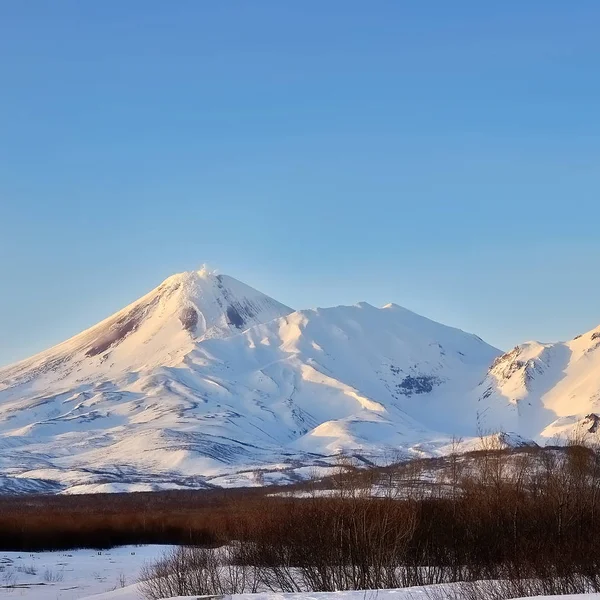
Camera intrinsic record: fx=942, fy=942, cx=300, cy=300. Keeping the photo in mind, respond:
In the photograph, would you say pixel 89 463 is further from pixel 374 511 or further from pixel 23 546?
pixel 374 511

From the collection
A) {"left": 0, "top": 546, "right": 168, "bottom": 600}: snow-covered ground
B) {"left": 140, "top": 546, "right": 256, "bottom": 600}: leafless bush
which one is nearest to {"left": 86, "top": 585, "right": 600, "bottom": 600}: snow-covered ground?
{"left": 140, "top": 546, "right": 256, "bottom": 600}: leafless bush

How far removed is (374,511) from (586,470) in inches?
307

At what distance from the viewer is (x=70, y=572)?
162 ft

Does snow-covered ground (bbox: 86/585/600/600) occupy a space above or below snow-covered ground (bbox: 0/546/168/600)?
above

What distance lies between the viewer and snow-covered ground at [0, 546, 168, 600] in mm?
41938

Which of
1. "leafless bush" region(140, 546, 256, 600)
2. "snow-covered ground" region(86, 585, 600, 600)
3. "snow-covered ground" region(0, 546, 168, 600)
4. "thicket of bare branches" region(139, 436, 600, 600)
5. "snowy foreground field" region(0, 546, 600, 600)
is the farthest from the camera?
"snow-covered ground" region(0, 546, 168, 600)

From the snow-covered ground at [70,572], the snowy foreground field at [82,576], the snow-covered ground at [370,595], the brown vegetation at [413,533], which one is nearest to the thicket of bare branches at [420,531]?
the brown vegetation at [413,533]

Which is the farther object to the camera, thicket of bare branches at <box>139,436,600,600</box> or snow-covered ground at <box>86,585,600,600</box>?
thicket of bare branches at <box>139,436,600,600</box>

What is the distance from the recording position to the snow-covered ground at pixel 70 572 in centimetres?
4194

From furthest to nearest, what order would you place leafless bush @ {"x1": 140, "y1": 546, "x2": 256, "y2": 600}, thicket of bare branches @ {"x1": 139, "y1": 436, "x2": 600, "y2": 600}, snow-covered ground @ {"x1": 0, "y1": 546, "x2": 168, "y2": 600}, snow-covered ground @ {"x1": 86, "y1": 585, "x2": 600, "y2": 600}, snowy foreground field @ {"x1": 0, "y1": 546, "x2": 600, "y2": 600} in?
1. snow-covered ground @ {"x1": 0, "y1": 546, "x2": 168, "y2": 600}
2. snowy foreground field @ {"x1": 0, "y1": 546, "x2": 600, "y2": 600}
3. leafless bush @ {"x1": 140, "y1": 546, "x2": 256, "y2": 600}
4. thicket of bare branches @ {"x1": 139, "y1": 436, "x2": 600, "y2": 600}
5. snow-covered ground @ {"x1": 86, "y1": 585, "x2": 600, "y2": 600}

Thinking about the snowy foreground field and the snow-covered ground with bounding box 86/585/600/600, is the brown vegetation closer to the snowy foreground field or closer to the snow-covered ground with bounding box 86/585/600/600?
the snow-covered ground with bounding box 86/585/600/600

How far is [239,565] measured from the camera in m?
36.2

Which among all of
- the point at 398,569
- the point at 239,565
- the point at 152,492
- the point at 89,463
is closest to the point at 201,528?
the point at 239,565

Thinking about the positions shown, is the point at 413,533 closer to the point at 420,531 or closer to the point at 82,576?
the point at 420,531
